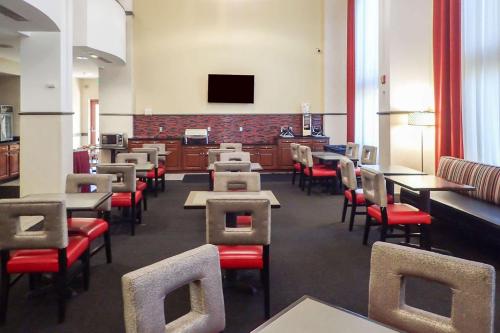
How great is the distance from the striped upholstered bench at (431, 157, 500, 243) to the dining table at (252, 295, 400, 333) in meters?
3.08

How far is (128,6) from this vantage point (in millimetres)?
10203

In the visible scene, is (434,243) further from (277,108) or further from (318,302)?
(277,108)

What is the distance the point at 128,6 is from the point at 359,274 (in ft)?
29.9

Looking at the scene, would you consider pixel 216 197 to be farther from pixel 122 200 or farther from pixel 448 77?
pixel 448 77

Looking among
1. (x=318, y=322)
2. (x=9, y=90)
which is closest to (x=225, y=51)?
(x=9, y=90)

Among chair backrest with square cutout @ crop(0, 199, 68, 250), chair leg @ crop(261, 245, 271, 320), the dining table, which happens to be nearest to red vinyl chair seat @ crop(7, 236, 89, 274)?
chair backrest with square cutout @ crop(0, 199, 68, 250)

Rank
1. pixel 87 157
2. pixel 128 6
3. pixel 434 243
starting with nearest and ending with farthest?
pixel 434 243
pixel 87 157
pixel 128 6

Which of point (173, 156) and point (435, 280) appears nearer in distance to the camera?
point (435, 280)

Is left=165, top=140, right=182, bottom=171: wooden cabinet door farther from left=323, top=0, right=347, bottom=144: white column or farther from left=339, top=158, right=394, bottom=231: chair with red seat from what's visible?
left=339, top=158, right=394, bottom=231: chair with red seat

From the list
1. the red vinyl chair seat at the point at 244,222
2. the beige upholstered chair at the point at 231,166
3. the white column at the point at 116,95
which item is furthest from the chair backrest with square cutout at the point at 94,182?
the white column at the point at 116,95

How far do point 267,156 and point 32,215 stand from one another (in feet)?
25.7

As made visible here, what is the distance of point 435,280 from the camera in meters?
1.57

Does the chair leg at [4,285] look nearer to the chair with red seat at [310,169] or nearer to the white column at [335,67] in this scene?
the chair with red seat at [310,169]

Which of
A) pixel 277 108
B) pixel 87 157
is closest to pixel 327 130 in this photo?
pixel 277 108
